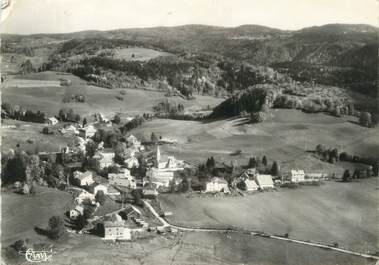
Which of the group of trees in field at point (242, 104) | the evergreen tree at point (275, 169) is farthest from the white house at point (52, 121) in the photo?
the evergreen tree at point (275, 169)

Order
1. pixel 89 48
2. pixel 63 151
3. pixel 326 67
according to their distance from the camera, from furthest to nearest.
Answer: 1. pixel 89 48
2. pixel 326 67
3. pixel 63 151

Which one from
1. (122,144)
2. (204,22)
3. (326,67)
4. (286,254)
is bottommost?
(286,254)

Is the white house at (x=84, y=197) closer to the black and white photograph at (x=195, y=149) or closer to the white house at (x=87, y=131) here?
the black and white photograph at (x=195, y=149)

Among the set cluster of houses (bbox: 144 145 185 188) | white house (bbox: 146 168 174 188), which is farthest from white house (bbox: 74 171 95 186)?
white house (bbox: 146 168 174 188)

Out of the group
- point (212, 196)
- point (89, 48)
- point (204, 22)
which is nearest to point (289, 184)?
point (212, 196)

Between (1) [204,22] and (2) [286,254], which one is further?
(1) [204,22]

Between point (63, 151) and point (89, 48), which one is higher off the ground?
point (89, 48)

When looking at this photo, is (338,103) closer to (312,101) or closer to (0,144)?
(312,101)
